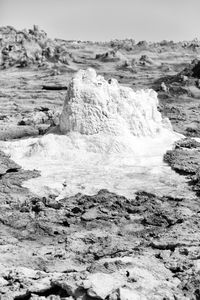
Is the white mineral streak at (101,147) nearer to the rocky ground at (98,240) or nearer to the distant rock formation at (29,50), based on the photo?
the rocky ground at (98,240)

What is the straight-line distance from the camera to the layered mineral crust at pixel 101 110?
37.5 ft

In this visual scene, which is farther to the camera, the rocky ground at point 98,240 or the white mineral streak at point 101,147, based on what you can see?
the white mineral streak at point 101,147

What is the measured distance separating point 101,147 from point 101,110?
0.91m

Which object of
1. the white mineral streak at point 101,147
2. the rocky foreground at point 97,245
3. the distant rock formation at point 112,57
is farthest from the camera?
the distant rock formation at point 112,57

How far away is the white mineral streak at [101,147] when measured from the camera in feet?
31.3

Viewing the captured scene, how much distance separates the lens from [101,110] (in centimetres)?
1152

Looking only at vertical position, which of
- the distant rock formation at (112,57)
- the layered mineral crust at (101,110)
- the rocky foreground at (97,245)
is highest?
the layered mineral crust at (101,110)

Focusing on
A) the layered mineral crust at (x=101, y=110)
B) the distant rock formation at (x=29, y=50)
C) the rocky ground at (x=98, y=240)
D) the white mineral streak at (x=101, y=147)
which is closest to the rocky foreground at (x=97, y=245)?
the rocky ground at (x=98, y=240)

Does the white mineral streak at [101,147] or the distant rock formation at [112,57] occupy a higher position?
the white mineral streak at [101,147]

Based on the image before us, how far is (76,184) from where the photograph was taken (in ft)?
30.8

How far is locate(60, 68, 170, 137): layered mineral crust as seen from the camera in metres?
11.4

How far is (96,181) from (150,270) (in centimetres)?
398

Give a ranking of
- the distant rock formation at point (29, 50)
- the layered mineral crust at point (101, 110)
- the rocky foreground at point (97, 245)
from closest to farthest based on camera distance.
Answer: the rocky foreground at point (97, 245), the layered mineral crust at point (101, 110), the distant rock formation at point (29, 50)

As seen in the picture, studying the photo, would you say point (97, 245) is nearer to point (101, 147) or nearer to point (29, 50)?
point (101, 147)
